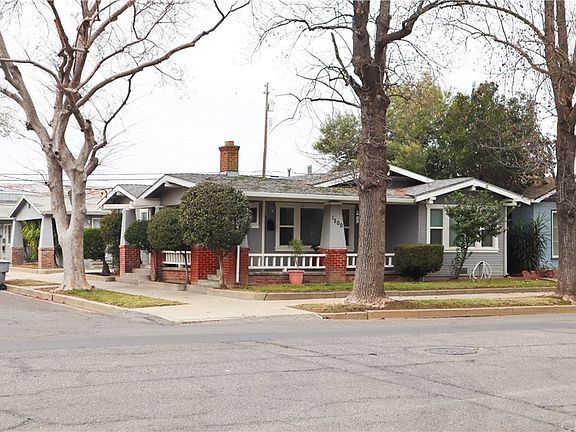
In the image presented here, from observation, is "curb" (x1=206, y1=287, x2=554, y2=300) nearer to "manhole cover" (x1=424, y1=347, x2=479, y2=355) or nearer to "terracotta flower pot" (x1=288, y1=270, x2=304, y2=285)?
"terracotta flower pot" (x1=288, y1=270, x2=304, y2=285)

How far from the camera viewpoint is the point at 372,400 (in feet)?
29.0

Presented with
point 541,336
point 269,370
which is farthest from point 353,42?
point 269,370

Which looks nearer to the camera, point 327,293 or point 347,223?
point 327,293

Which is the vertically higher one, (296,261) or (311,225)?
(311,225)

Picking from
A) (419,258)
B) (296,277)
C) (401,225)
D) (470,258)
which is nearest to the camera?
(296,277)

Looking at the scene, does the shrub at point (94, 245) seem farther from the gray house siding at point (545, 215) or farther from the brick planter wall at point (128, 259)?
the gray house siding at point (545, 215)

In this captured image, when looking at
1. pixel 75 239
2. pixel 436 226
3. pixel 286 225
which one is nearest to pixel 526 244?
pixel 436 226

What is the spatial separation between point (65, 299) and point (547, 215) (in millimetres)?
19127

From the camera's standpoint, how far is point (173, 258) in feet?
91.9

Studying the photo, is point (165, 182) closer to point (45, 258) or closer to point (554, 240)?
point (45, 258)

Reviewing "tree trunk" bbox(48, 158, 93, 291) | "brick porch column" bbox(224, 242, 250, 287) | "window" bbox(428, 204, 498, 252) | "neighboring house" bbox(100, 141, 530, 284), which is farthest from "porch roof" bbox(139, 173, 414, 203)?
"tree trunk" bbox(48, 158, 93, 291)

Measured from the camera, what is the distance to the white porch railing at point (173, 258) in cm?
2736

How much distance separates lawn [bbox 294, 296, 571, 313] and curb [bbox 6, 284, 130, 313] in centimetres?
467

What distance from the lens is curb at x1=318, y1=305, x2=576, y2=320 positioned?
18.4 meters
